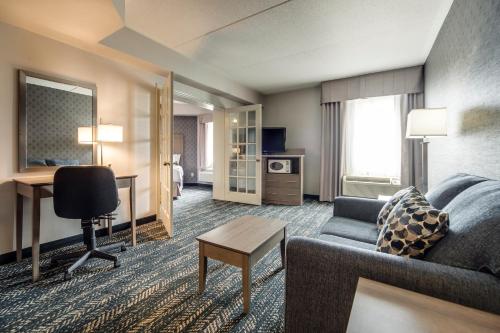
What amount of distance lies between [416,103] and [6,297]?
543 cm

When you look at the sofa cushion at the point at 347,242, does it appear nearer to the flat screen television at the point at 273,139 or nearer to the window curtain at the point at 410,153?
the window curtain at the point at 410,153

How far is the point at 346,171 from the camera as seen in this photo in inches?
178

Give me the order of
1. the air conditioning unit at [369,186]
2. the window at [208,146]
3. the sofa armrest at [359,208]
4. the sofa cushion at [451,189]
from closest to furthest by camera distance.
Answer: the sofa cushion at [451,189], the sofa armrest at [359,208], the air conditioning unit at [369,186], the window at [208,146]

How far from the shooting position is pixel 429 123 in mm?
2121

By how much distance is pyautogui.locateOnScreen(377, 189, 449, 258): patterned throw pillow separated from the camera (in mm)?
971

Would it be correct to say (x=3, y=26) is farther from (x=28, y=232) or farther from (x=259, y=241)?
(x=259, y=241)

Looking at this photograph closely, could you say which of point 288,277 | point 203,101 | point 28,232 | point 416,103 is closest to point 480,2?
point 288,277

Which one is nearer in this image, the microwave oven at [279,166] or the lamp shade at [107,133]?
the lamp shade at [107,133]

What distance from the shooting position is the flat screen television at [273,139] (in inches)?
195

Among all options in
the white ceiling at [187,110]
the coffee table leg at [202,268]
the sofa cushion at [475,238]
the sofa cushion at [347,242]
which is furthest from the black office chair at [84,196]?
the white ceiling at [187,110]

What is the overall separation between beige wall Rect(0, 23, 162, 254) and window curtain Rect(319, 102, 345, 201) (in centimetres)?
323

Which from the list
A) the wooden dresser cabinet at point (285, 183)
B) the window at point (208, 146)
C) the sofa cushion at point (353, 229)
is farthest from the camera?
the window at point (208, 146)

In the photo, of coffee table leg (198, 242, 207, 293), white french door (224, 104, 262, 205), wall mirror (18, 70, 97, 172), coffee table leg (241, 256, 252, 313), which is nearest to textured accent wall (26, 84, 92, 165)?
wall mirror (18, 70, 97, 172)

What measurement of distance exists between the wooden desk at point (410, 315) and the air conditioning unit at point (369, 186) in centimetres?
367
